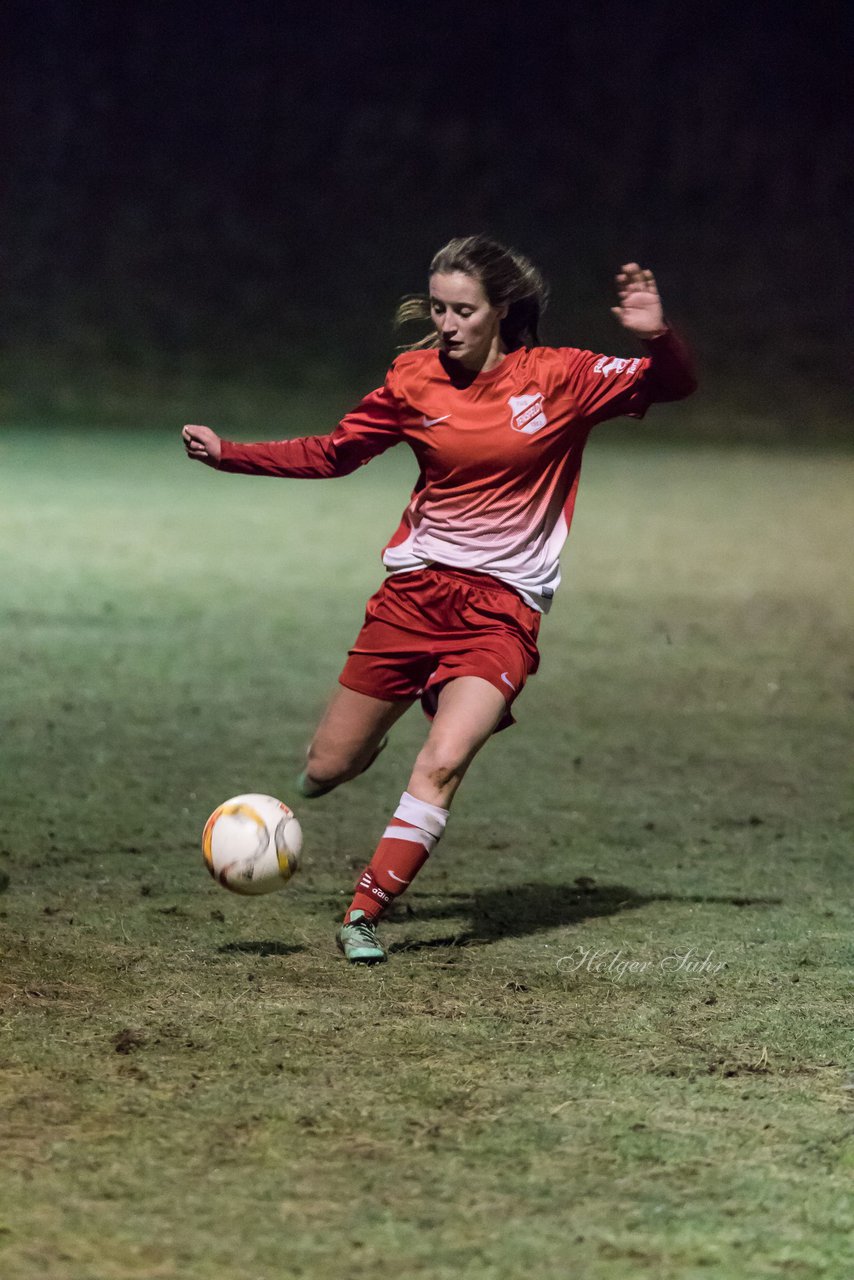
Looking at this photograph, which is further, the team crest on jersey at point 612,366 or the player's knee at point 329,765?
the player's knee at point 329,765

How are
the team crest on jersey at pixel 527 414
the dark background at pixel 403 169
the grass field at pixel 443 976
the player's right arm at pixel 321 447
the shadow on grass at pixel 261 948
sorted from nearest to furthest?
the grass field at pixel 443 976 → the shadow on grass at pixel 261 948 → the team crest on jersey at pixel 527 414 → the player's right arm at pixel 321 447 → the dark background at pixel 403 169

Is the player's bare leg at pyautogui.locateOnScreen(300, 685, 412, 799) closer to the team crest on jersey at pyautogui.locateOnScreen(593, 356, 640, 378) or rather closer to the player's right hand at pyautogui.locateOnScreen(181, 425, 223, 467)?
the player's right hand at pyautogui.locateOnScreen(181, 425, 223, 467)

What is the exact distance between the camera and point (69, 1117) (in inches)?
136

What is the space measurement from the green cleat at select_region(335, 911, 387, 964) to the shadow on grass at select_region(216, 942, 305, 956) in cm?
15

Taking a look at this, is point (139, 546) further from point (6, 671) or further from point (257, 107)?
point (257, 107)

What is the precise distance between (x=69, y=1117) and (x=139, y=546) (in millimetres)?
9589

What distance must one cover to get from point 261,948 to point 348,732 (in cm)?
68

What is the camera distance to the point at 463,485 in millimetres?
4930

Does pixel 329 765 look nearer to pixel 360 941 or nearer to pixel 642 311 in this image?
pixel 360 941

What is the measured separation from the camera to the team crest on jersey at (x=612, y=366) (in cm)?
489

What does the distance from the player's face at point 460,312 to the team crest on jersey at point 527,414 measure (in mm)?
189

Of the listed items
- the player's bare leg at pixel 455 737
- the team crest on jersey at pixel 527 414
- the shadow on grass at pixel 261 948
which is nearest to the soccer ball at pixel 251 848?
the shadow on grass at pixel 261 948

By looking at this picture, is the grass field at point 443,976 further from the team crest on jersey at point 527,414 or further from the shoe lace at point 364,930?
the team crest on jersey at point 527,414

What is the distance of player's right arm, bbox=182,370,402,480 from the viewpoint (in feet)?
16.2
